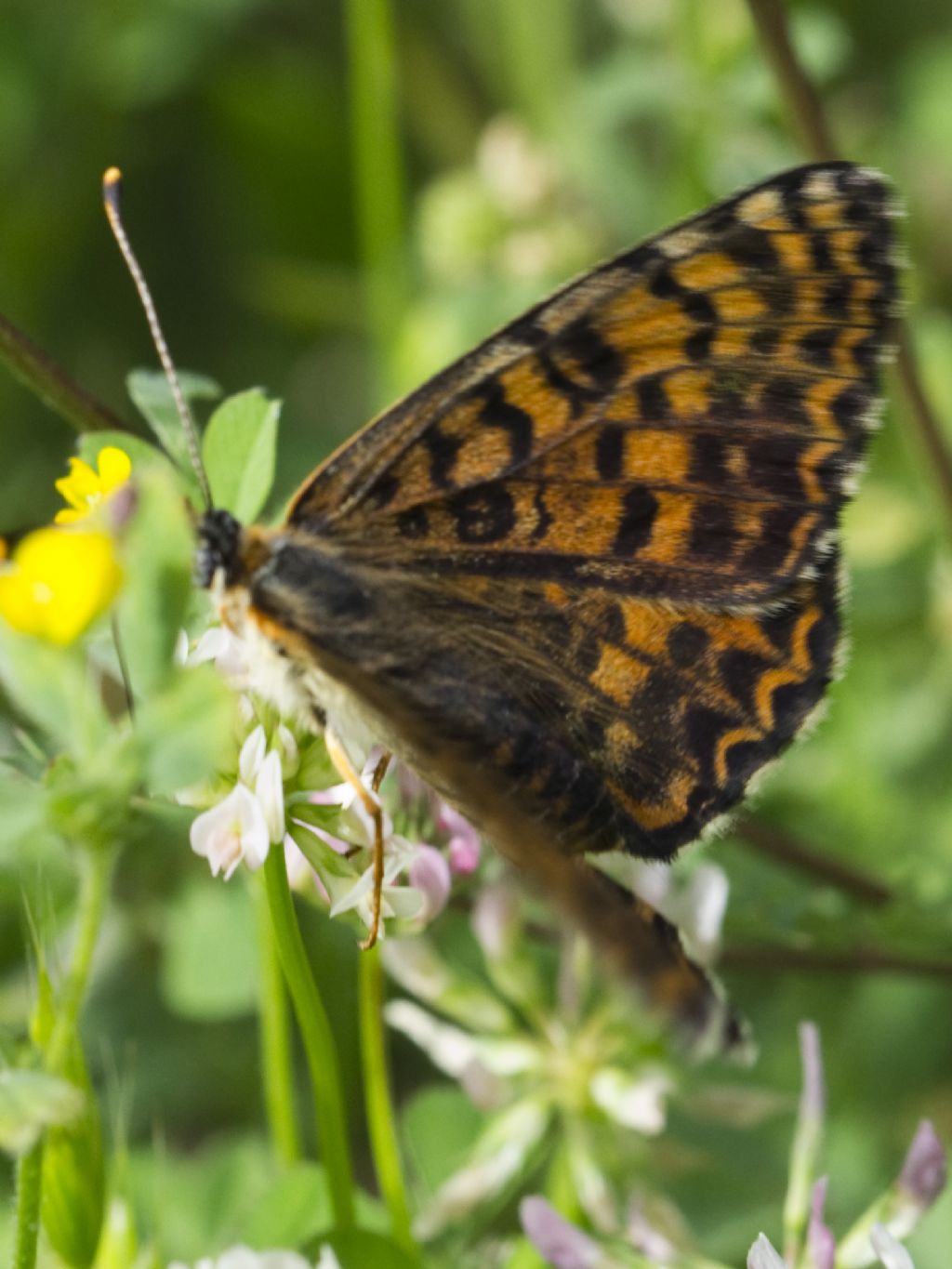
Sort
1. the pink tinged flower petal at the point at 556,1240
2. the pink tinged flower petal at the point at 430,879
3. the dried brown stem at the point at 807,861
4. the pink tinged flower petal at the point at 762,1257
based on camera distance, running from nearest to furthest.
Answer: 1. the pink tinged flower petal at the point at 762,1257
2. the pink tinged flower petal at the point at 556,1240
3. the pink tinged flower petal at the point at 430,879
4. the dried brown stem at the point at 807,861

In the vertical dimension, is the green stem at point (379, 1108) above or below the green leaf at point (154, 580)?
below

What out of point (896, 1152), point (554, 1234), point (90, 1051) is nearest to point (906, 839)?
point (896, 1152)

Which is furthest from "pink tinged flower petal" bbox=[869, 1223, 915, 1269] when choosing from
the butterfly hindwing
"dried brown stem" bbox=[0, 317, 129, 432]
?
"dried brown stem" bbox=[0, 317, 129, 432]

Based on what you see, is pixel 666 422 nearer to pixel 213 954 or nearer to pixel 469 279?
pixel 213 954

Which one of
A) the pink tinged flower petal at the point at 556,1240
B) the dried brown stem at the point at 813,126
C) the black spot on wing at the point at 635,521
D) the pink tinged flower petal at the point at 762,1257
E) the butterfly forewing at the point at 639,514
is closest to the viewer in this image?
the pink tinged flower petal at the point at 762,1257

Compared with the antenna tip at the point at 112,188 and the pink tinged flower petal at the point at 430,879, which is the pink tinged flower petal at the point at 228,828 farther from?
the antenna tip at the point at 112,188

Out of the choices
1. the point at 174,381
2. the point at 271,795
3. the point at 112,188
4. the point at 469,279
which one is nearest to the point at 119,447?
the point at 174,381

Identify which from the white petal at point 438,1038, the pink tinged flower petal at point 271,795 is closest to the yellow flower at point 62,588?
the pink tinged flower petal at point 271,795

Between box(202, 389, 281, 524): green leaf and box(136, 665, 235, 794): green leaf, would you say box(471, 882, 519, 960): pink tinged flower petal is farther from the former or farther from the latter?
box(136, 665, 235, 794): green leaf
